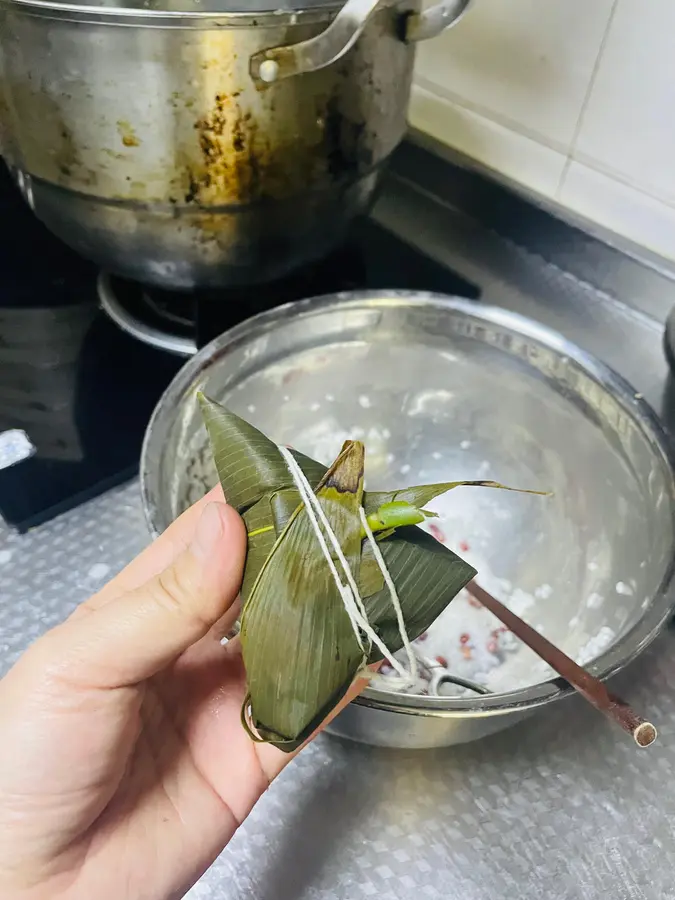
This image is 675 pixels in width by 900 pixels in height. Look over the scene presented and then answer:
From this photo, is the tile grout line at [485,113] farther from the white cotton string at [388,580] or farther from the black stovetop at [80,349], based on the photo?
the white cotton string at [388,580]

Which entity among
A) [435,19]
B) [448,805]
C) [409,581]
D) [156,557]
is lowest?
[448,805]

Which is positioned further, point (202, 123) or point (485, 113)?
point (485, 113)

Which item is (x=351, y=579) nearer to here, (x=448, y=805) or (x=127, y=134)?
(x=448, y=805)

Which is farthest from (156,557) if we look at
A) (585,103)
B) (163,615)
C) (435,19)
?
(585,103)

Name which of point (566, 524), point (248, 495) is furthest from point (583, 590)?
point (248, 495)

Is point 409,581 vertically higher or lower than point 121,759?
higher

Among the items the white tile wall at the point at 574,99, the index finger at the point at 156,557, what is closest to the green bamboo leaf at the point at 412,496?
the index finger at the point at 156,557

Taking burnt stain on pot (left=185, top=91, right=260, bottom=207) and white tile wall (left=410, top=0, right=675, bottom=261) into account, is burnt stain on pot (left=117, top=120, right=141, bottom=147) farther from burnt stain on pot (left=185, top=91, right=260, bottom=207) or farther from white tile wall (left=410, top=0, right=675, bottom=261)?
white tile wall (left=410, top=0, right=675, bottom=261)
